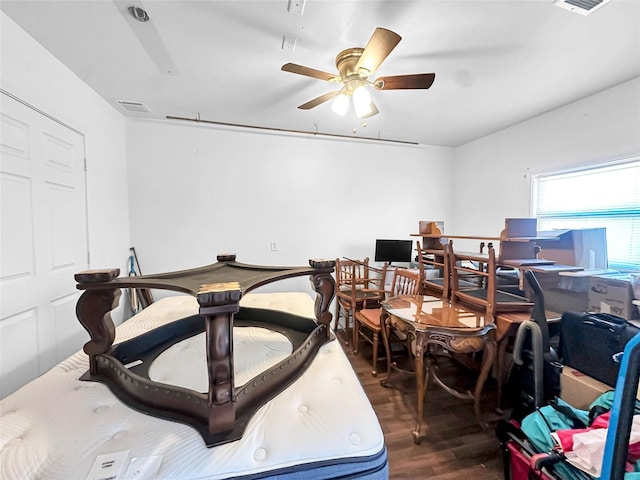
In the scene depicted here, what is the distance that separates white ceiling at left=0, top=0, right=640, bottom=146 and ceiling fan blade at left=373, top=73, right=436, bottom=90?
0.26 m

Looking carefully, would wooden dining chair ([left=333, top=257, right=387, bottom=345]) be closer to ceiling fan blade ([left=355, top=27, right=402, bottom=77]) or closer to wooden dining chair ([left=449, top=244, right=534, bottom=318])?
wooden dining chair ([left=449, top=244, right=534, bottom=318])

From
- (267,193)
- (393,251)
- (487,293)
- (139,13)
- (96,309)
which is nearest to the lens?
(96,309)

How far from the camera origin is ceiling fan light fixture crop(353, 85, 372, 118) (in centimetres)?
172

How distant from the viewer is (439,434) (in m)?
1.67

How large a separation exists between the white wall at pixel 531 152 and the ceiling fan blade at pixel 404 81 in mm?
1873

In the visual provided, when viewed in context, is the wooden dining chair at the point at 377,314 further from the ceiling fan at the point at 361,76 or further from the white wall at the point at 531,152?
the white wall at the point at 531,152

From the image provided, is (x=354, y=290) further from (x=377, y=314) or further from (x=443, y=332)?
(x=443, y=332)

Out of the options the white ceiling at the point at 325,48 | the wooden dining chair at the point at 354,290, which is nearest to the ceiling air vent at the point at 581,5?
the white ceiling at the point at 325,48

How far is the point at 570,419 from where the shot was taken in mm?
1199

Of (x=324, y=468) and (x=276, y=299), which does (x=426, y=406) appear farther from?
Result: (x=324, y=468)

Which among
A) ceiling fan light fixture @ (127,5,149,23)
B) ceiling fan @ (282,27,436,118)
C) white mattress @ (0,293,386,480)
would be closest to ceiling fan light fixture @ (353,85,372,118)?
ceiling fan @ (282,27,436,118)

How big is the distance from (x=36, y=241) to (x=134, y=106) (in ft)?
5.56

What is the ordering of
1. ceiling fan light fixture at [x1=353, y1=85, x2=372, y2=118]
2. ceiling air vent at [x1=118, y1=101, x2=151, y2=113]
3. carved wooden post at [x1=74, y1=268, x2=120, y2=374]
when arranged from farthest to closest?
1. ceiling air vent at [x1=118, y1=101, x2=151, y2=113]
2. ceiling fan light fixture at [x1=353, y1=85, x2=372, y2=118]
3. carved wooden post at [x1=74, y1=268, x2=120, y2=374]

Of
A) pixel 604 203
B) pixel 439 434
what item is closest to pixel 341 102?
pixel 439 434
